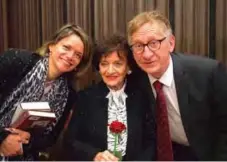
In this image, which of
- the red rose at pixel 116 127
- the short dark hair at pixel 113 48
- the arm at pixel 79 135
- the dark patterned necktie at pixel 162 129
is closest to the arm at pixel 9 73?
the arm at pixel 79 135

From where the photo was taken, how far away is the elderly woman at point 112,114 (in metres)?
2.26

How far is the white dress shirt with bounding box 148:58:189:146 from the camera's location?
7.45ft

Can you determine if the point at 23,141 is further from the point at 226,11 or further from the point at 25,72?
the point at 226,11

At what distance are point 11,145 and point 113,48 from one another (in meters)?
0.79

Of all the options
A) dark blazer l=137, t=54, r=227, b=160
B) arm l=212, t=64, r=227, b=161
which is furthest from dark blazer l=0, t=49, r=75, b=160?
arm l=212, t=64, r=227, b=161

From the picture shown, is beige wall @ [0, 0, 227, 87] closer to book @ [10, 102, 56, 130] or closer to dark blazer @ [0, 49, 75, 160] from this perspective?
dark blazer @ [0, 49, 75, 160]

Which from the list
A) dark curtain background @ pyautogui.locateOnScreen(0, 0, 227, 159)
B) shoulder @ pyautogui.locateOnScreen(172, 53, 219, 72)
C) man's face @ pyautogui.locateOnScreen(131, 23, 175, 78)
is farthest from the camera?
dark curtain background @ pyautogui.locateOnScreen(0, 0, 227, 159)

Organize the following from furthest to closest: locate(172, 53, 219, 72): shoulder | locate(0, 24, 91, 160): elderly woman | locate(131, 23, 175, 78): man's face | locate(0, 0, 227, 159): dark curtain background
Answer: locate(0, 0, 227, 159): dark curtain background, locate(0, 24, 91, 160): elderly woman, locate(172, 53, 219, 72): shoulder, locate(131, 23, 175, 78): man's face

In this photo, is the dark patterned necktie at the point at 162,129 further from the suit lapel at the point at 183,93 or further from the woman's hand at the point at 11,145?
the woman's hand at the point at 11,145

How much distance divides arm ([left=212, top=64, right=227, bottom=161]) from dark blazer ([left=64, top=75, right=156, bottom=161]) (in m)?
0.36

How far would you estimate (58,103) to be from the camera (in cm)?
253

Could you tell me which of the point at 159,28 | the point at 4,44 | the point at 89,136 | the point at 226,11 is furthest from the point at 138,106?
the point at 4,44

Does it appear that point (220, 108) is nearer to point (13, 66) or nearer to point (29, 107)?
point (29, 107)

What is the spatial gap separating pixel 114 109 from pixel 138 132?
0.18 meters
